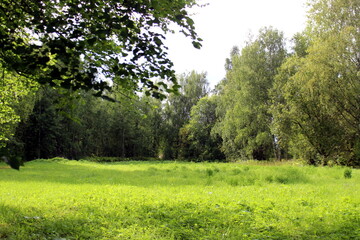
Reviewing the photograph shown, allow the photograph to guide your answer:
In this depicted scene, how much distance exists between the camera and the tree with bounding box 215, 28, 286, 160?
35562 mm

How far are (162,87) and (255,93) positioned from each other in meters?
12.5

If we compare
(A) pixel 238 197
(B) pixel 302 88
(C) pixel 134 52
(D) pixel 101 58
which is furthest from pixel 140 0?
(B) pixel 302 88

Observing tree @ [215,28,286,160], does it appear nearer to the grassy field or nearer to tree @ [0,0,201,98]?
the grassy field

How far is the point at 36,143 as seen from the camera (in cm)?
4641

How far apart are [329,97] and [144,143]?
4171 cm

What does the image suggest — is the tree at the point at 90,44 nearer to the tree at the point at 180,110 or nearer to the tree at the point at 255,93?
the tree at the point at 255,93

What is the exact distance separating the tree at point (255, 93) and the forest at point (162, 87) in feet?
0.43

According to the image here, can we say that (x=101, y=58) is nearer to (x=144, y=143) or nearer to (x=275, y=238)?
(x=275, y=238)

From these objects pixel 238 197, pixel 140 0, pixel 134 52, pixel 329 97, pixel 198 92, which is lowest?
pixel 238 197

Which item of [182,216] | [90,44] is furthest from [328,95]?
[90,44]

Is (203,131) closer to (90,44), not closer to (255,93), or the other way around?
(255,93)

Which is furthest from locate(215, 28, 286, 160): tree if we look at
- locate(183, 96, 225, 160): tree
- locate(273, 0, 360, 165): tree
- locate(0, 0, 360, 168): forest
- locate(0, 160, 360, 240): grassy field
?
locate(0, 160, 360, 240): grassy field

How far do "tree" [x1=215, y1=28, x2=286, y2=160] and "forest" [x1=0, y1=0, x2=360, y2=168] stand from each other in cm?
13

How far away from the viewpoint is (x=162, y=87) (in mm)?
30938
